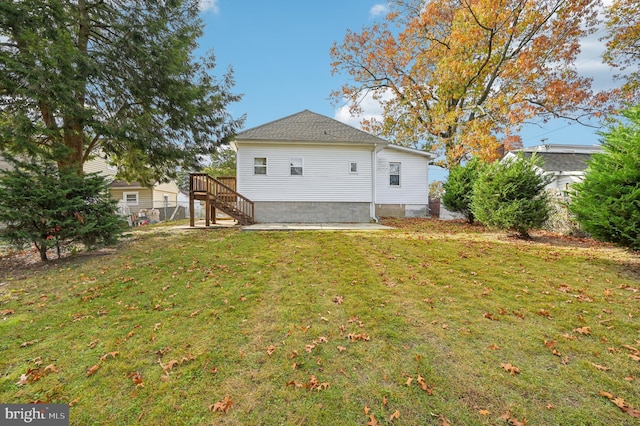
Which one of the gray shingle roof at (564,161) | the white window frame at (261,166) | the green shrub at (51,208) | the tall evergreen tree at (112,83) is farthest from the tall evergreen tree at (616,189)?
the gray shingle roof at (564,161)

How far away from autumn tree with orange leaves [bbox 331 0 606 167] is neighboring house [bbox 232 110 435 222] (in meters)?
7.34

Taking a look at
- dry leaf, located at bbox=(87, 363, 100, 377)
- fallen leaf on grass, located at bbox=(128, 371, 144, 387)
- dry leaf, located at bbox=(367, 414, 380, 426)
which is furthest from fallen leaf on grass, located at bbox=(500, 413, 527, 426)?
dry leaf, located at bbox=(87, 363, 100, 377)

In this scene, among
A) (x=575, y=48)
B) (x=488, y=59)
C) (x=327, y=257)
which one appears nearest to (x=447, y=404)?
(x=327, y=257)

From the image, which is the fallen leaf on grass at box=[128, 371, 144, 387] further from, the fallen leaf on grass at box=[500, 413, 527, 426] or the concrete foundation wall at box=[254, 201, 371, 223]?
the concrete foundation wall at box=[254, 201, 371, 223]

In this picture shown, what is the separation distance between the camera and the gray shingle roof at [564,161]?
16953 mm

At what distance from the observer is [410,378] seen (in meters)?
2.54

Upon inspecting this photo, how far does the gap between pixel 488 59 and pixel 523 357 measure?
62.4 ft

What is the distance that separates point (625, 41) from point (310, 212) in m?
18.8

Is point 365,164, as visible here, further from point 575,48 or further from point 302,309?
point 575,48

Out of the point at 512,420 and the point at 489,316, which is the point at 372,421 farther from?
the point at 489,316

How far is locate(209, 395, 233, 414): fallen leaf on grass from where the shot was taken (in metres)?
2.21

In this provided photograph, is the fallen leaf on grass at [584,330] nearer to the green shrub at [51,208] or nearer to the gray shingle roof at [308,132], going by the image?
the green shrub at [51,208]

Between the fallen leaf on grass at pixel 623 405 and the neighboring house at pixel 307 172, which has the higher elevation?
the neighboring house at pixel 307 172

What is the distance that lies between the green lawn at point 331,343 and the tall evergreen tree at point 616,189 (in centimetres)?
83
